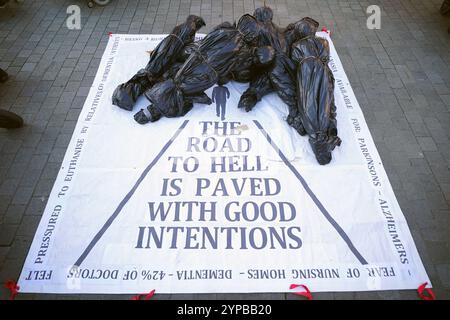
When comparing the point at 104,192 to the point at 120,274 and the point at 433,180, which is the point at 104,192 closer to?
the point at 120,274

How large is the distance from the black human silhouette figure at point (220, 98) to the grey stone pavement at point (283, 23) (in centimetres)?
153

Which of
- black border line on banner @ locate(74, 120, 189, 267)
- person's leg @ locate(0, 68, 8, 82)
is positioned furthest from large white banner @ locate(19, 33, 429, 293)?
person's leg @ locate(0, 68, 8, 82)

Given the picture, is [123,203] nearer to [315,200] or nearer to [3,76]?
[315,200]

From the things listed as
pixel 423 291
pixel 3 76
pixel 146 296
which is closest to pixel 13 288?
pixel 146 296

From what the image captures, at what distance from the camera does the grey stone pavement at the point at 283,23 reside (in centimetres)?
277

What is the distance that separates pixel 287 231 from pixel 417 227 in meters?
1.13

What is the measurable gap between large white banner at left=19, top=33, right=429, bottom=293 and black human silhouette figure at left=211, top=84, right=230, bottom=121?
1.5 inches

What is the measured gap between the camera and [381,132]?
11.5ft

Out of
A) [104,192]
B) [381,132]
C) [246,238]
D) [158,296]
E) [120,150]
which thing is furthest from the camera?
[381,132]

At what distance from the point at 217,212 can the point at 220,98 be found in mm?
1469

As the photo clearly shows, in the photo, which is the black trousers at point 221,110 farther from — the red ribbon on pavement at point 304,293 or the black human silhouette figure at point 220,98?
the red ribbon on pavement at point 304,293

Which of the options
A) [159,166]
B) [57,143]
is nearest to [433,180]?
[159,166]

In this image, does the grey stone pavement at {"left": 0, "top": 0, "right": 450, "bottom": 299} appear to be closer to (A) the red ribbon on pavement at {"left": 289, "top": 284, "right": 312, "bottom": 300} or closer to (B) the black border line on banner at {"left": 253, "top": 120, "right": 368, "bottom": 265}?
(A) the red ribbon on pavement at {"left": 289, "top": 284, "right": 312, "bottom": 300}

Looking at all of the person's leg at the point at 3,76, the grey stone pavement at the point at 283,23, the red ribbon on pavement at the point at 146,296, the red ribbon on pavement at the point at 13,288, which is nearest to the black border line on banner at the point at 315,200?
the grey stone pavement at the point at 283,23
